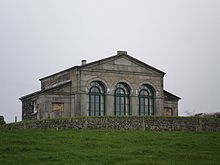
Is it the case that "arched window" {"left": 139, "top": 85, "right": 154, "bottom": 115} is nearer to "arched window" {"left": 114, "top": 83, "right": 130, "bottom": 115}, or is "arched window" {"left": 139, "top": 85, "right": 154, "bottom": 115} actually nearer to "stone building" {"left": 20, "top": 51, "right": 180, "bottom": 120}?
"stone building" {"left": 20, "top": 51, "right": 180, "bottom": 120}

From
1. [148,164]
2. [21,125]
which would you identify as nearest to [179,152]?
[148,164]

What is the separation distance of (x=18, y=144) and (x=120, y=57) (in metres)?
18.9

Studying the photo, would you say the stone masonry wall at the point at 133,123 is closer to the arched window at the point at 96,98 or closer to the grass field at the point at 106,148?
the grass field at the point at 106,148

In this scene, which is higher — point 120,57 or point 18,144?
point 120,57

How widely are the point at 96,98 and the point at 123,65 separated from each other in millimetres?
4122

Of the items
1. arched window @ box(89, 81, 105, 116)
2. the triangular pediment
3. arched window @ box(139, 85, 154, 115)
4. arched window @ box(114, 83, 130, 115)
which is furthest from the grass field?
arched window @ box(139, 85, 154, 115)

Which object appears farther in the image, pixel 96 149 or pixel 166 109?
pixel 166 109

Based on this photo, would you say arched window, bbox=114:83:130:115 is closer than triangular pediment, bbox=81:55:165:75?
No

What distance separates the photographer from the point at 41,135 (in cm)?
2277

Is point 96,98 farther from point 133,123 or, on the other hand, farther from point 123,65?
point 133,123

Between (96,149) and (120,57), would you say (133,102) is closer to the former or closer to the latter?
(120,57)

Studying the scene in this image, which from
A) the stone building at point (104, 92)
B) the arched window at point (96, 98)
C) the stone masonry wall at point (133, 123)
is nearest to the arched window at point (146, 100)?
the stone building at point (104, 92)

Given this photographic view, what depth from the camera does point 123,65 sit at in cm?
3728

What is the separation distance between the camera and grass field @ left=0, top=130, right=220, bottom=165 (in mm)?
16594
